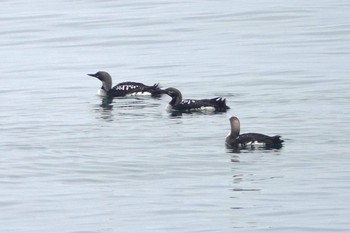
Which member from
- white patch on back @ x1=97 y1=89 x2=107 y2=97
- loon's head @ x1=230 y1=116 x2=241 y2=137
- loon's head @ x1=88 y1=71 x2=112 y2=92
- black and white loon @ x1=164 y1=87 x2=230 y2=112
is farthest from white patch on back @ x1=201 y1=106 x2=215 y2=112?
loon's head @ x1=88 y1=71 x2=112 y2=92

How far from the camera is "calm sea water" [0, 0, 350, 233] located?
1948cm

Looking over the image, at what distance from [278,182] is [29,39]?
79.6ft

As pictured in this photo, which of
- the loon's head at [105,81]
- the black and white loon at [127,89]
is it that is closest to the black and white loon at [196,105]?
the black and white loon at [127,89]

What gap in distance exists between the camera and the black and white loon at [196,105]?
2844 cm

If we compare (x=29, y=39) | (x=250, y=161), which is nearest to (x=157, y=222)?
(x=250, y=161)

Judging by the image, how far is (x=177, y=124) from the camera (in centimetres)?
2702

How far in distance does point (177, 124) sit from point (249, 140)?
2.92 metres

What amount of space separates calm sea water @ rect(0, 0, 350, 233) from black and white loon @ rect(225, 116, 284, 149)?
0.63 ft

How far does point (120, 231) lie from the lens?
60.2ft

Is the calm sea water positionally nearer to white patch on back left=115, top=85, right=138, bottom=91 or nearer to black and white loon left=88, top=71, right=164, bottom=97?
black and white loon left=88, top=71, right=164, bottom=97

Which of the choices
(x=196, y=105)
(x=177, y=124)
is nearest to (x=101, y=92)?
(x=196, y=105)

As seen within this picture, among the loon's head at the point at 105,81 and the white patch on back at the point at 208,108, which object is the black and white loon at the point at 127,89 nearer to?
the loon's head at the point at 105,81

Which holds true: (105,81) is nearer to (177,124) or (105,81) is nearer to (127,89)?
(127,89)

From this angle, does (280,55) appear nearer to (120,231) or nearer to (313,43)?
(313,43)
